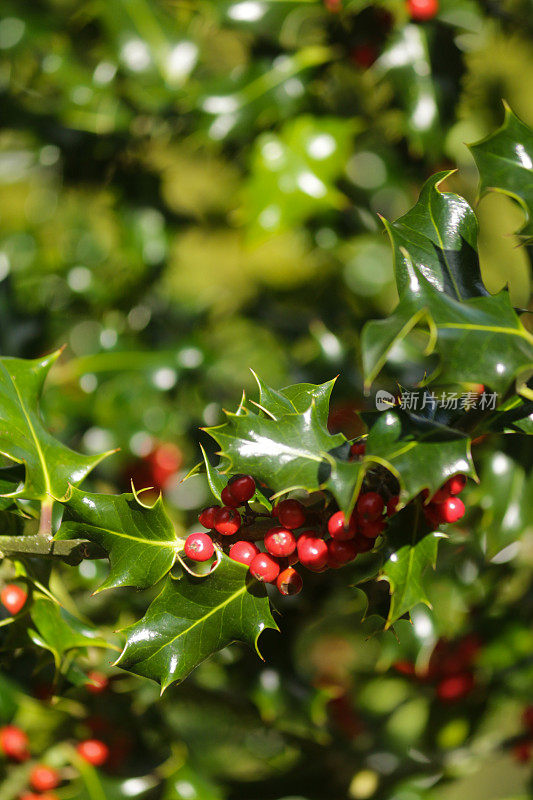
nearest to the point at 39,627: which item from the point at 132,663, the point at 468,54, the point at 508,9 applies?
the point at 132,663

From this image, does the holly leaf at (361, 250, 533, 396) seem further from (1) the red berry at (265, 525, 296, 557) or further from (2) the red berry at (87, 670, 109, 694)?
(2) the red berry at (87, 670, 109, 694)

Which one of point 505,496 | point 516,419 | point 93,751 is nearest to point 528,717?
point 505,496

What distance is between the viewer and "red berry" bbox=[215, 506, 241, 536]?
42 centimetres

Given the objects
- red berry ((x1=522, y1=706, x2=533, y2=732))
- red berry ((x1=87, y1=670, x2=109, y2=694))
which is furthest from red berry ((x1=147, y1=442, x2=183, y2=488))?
red berry ((x1=522, y1=706, x2=533, y2=732))

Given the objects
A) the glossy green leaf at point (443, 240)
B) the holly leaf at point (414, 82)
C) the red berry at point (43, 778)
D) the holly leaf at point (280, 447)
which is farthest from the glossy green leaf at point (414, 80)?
the red berry at point (43, 778)

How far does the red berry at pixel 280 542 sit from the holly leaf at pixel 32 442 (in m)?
0.15

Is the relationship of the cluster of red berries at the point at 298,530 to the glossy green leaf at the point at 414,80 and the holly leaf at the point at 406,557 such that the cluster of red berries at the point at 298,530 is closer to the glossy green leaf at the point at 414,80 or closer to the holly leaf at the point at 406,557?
the holly leaf at the point at 406,557

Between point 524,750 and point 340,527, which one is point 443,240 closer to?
point 340,527

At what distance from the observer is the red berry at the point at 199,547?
420 mm

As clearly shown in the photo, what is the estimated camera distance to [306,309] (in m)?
1.27

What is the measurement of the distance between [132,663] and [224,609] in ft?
0.22

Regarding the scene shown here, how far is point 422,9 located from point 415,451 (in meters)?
0.85

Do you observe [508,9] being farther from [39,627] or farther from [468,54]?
[39,627]

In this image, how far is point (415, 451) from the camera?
0.37 m
